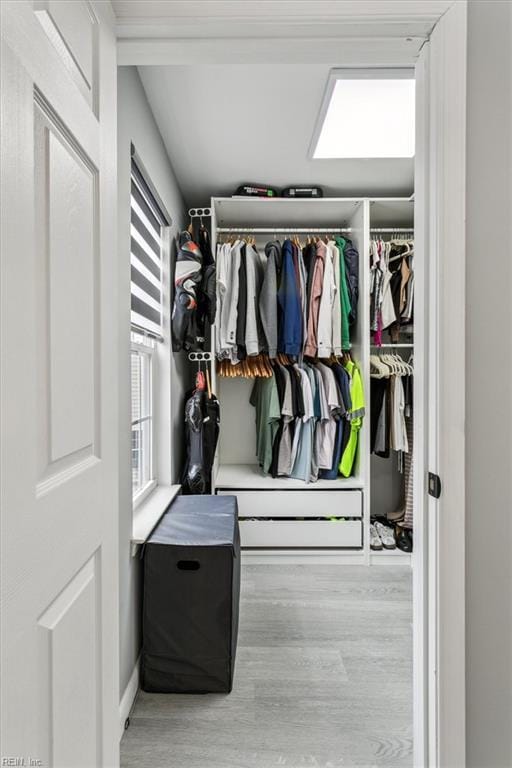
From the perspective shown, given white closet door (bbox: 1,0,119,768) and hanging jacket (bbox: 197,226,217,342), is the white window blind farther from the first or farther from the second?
white closet door (bbox: 1,0,119,768)

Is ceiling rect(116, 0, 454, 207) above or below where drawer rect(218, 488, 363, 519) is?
above

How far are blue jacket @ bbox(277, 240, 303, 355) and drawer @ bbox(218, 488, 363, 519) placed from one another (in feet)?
3.13

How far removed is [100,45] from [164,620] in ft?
5.97

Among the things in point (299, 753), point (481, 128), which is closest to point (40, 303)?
point (481, 128)

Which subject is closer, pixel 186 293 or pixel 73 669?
pixel 73 669

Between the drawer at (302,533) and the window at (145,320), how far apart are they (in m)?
0.85

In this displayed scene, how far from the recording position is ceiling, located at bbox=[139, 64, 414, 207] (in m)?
1.85

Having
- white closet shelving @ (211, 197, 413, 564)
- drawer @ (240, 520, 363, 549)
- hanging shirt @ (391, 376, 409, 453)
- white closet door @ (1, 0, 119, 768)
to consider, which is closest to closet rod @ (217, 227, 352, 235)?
white closet shelving @ (211, 197, 413, 564)

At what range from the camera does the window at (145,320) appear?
197cm

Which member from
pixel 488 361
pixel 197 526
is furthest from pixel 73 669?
Result: pixel 197 526

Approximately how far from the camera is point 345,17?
0.97 meters

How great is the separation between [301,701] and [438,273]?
1.64 m

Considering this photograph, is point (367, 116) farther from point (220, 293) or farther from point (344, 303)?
point (220, 293)

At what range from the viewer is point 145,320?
2.12m
